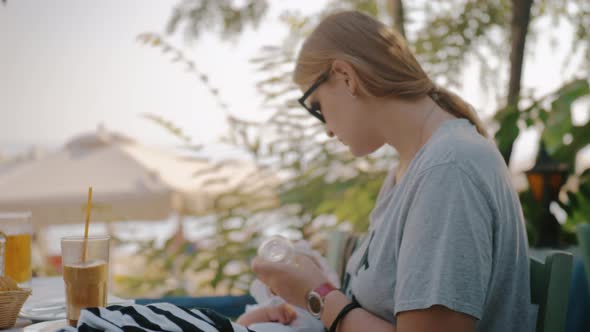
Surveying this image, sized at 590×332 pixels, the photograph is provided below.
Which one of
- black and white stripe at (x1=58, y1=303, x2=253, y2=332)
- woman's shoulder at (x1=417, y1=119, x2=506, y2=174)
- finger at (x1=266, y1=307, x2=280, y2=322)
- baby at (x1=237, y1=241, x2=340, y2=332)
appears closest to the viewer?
black and white stripe at (x1=58, y1=303, x2=253, y2=332)

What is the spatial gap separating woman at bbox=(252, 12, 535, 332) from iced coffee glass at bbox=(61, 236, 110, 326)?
0.35 metres

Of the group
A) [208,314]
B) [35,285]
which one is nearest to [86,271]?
[208,314]

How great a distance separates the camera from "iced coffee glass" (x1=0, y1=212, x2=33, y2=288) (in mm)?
1415

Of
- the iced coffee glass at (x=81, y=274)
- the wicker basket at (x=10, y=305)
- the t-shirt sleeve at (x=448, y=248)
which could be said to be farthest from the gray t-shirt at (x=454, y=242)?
the wicker basket at (x=10, y=305)

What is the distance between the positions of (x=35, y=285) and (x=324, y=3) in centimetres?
332

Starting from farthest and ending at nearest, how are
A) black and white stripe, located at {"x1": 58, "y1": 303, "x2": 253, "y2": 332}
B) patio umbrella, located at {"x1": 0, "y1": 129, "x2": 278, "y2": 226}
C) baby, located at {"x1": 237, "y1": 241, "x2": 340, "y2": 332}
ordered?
patio umbrella, located at {"x1": 0, "y1": 129, "x2": 278, "y2": 226}
baby, located at {"x1": 237, "y1": 241, "x2": 340, "y2": 332}
black and white stripe, located at {"x1": 58, "y1": 303, "x2": 253, "y2": 332}

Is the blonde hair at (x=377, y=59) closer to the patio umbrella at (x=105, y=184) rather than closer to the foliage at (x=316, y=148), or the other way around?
the foliage at (x=316, y=148)

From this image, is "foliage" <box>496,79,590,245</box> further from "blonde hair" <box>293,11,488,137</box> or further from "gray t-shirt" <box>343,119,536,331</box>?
"gray t-shirt" <box>343,119,536,331</box>

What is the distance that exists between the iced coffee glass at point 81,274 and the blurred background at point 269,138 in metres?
0.61

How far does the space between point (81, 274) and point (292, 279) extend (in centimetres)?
43

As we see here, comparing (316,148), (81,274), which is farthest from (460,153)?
(316,148)

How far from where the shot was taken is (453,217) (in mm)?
927

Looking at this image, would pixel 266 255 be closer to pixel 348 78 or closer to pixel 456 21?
pixel 348 78

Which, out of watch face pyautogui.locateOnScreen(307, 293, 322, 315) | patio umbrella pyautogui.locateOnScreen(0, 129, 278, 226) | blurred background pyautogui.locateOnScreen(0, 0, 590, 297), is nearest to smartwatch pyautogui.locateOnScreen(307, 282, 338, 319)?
watch face pyautogui.locateOnScreen(307, 293, 322, 315)
